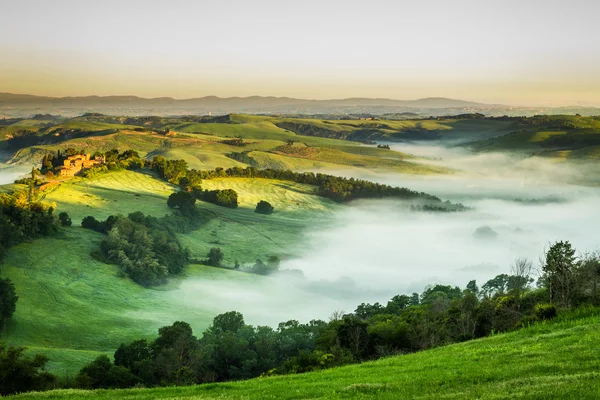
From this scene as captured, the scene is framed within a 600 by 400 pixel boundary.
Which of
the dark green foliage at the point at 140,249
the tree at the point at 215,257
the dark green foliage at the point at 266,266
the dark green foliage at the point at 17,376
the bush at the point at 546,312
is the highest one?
the bush at the point at 546,312

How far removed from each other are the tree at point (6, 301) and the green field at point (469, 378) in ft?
218

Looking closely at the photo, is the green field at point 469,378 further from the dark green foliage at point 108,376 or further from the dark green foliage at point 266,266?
the dark green foliage at point 266,266

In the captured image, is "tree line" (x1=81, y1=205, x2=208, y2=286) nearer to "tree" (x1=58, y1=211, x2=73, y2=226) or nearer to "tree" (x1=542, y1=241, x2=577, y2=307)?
"tree" (x1=58, y1=211, x2=73, y2=226)

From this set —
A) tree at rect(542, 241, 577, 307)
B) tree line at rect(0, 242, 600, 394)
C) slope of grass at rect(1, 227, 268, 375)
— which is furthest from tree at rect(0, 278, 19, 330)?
tree at rect(542, 241, 577, 307)

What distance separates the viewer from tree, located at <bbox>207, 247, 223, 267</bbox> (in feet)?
529

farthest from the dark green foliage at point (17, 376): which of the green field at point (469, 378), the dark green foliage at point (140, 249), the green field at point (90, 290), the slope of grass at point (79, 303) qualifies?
the dark green foliage at point (140, 249)

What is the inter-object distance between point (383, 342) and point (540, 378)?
40.7m

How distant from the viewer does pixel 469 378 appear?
23.5 metres

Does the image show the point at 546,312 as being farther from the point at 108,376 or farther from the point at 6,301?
the point at 6,301

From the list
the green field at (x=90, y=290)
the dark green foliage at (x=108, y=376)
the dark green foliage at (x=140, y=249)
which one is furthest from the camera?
the dark green foliage at (x=140, y=249)

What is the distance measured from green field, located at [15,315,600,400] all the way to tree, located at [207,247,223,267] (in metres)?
131

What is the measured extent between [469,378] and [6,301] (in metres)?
86.8

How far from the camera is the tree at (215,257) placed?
161375 mm

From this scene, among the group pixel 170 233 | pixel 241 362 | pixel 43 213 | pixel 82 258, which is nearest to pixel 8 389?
pixel 241 362
